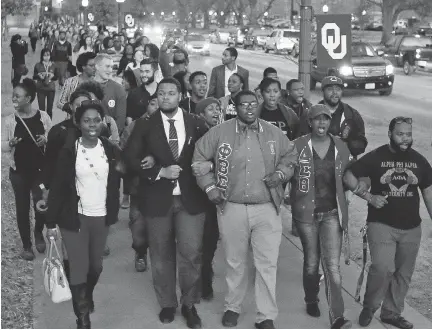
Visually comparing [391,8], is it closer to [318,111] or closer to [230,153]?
[318,111]

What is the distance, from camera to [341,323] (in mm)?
6309

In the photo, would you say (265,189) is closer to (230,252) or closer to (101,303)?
(230,252)

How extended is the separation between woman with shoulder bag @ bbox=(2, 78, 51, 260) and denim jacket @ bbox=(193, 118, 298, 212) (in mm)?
2089

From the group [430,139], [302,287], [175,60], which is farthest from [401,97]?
[302,287]

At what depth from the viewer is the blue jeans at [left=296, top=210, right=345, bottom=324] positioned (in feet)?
21.0

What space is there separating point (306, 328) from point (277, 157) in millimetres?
1354

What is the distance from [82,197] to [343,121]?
3140mm

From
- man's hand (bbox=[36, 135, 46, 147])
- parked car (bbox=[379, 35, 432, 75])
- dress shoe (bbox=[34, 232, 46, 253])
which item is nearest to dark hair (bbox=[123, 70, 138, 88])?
dress shoe (bbox=[34, 232, 46, 253])

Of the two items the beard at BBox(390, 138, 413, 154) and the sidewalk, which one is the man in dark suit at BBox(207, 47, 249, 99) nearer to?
the sidewalk

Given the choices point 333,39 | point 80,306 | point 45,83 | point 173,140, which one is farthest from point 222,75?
point 80,306

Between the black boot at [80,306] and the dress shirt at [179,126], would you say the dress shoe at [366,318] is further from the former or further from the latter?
the black boot at [80,306]

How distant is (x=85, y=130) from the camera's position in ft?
20.1

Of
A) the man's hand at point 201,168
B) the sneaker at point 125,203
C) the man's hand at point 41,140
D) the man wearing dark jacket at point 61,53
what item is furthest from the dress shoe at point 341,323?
the man wearing dark jacket at point 61,53

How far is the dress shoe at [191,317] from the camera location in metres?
6.39
